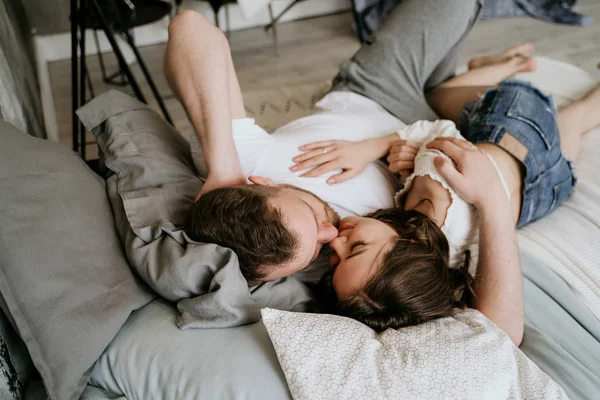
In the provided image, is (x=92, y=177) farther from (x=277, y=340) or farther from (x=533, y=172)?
(x=533, y=172)

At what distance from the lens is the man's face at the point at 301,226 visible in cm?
98

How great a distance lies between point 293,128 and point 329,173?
23cm

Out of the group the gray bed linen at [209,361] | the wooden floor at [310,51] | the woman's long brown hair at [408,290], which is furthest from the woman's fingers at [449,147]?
the wooden floor at [310,51]

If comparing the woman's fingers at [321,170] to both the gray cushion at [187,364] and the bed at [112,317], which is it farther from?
the gray cushion at [187,364]

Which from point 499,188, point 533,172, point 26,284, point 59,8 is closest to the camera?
point 26,284

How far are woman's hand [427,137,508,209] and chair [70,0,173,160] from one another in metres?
1.10

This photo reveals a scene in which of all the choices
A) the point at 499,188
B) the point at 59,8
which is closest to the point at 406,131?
the point at 499,188

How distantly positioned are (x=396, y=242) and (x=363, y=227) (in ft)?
0.27

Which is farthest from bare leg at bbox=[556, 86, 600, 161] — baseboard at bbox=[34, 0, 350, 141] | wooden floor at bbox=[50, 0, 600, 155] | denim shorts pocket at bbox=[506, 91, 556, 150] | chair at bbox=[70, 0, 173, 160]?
baseboard at bbox=[34, 0, 350, 141]

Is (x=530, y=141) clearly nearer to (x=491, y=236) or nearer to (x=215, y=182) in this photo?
(x=491, y=236)

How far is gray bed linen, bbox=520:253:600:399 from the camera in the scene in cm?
97

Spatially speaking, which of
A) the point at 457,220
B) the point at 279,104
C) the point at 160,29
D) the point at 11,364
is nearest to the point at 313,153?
the point at 457,220

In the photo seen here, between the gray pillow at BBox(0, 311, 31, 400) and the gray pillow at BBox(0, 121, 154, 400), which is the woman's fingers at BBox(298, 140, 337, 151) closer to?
the gray pillow at BBox(0, 121, 154, 400)

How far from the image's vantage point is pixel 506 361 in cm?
84
